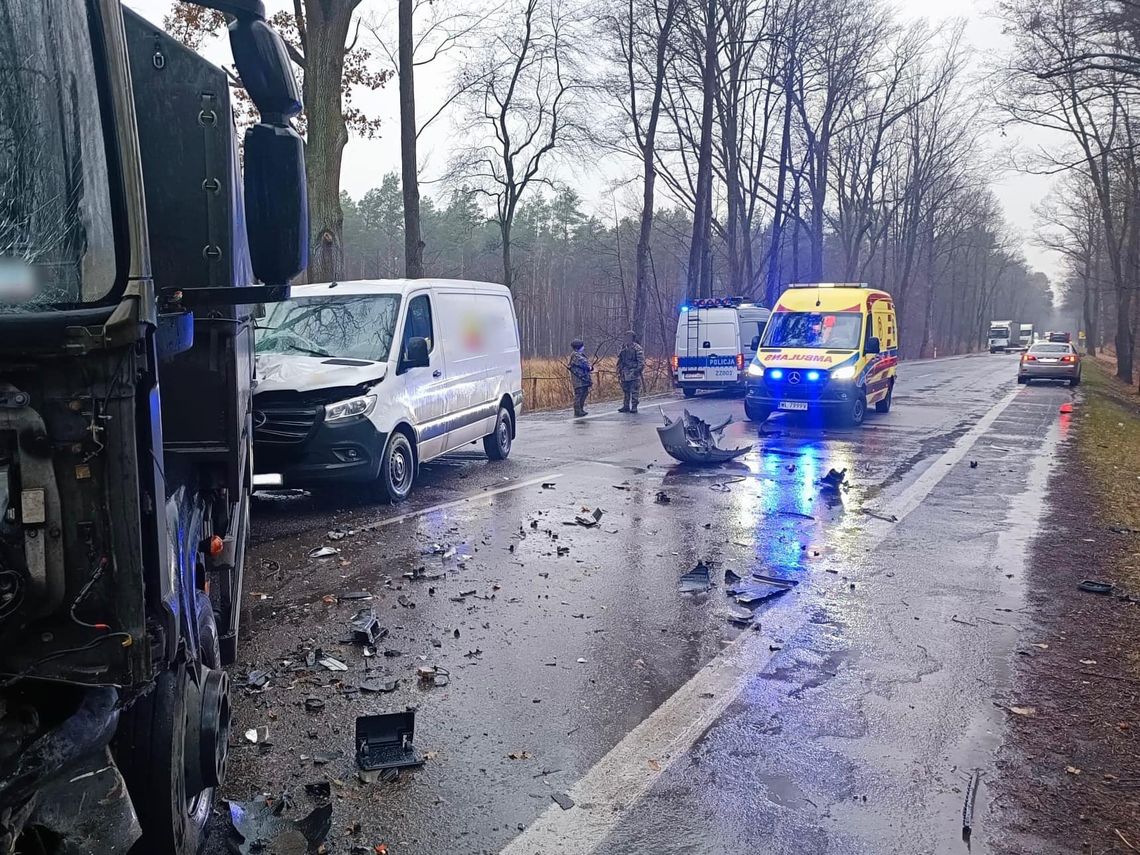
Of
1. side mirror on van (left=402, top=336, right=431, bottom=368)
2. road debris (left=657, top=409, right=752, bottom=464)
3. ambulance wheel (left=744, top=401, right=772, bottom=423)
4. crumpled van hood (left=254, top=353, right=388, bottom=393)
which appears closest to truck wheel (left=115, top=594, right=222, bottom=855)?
crumpled van hood (left=254, top=353, right=388, bottom=393)

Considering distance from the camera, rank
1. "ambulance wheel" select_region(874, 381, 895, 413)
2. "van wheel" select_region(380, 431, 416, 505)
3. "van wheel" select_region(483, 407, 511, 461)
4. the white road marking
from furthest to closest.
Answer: "ambulance wheel" select_region(874, 381, 895, 413) → "van wheel" select_region(483, 407, 511, 461) → "van wheel" select_region(380, 431, 416, 505) → the white road marking

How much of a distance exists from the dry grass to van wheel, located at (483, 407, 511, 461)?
23.0 ft

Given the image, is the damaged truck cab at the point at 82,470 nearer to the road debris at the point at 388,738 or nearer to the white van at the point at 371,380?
the road debris at the point at 388,738

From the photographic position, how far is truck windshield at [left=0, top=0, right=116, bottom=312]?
1.99 metres

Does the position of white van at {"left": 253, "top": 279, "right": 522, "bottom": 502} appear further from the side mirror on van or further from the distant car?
the distant car

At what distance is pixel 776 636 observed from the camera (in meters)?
5.18

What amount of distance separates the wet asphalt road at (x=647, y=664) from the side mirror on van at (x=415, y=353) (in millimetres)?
1446

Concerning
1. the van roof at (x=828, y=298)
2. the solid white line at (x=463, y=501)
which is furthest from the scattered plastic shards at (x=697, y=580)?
the van roof at (x=828, y=298)

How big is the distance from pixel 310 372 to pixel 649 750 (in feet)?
18.2

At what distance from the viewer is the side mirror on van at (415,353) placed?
873 centimetres

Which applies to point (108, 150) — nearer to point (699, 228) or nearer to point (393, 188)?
point (699, 228)

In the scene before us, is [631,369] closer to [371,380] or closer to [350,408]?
[371,380]

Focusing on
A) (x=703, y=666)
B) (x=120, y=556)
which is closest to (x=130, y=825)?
(x=120, y=556)

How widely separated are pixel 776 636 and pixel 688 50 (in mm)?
28076
